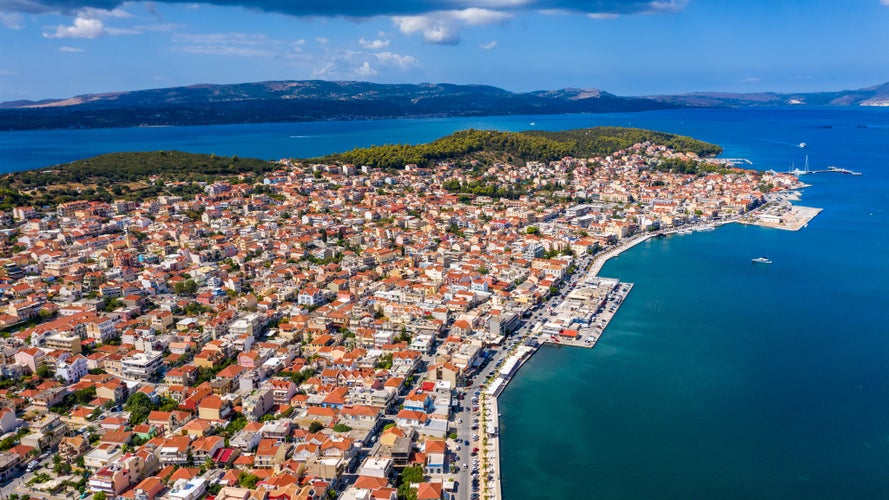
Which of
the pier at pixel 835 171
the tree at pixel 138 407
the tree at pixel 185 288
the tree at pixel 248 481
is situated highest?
the pier at pixel 835 171

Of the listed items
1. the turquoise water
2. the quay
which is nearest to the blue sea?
the turquoise water

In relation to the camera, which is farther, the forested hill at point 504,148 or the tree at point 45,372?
the forested hill at point 504,148

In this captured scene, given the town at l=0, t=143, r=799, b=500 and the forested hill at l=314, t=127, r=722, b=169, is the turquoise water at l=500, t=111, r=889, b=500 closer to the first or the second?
the town at l=0, t=143, r=799, b=500

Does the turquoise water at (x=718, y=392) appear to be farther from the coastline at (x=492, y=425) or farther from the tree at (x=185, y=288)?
the tree at (x=185, y=288)

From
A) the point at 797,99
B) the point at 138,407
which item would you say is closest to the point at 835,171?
the point at 138,407

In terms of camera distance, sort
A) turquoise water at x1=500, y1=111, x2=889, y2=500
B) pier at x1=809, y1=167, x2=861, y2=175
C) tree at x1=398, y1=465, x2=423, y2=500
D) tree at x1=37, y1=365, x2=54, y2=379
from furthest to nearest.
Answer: pier at x1=809, y1=167, x2=861, y2=175, tree at x1=37, y1=365, x2=54, y2=379, turquoise water at x1=500, y1=111, x2=889, y2=500, tree at x1=398, y1=465, x2=423, y2=500

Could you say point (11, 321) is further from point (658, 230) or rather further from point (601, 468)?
point (658, 230)

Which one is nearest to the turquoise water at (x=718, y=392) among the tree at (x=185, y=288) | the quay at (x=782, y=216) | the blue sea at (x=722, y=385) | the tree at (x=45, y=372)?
the blue sea at (x=722, y=385)
